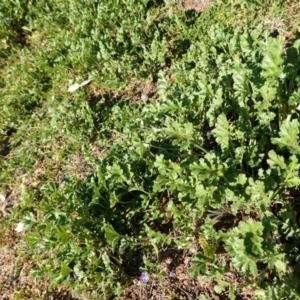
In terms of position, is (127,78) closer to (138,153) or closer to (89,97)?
(89,97)

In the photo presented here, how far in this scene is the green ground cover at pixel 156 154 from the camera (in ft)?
9.93

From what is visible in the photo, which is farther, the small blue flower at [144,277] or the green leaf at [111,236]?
the small blue flower at [144,277]

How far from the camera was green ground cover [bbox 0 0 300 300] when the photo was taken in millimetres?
3025

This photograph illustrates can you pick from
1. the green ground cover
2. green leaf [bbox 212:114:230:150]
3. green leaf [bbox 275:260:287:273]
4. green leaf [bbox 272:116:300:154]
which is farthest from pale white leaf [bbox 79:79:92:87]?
green leaf [bbox 275:260:287:273]

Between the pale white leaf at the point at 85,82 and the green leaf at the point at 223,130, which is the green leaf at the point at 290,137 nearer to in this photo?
the green leaf at the point at 223,130

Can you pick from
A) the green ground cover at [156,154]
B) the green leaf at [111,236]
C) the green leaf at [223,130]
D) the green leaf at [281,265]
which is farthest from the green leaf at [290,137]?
the green leaf at [111,236]

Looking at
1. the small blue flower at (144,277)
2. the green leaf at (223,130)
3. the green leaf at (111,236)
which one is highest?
the green leaf at (223,130)

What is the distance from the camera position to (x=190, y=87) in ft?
12.7

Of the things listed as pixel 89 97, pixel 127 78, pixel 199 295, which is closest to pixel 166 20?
pixel 127 78

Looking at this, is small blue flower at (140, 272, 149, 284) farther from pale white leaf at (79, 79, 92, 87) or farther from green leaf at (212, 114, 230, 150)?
pale white leaf at (79, 79, 92, 87)

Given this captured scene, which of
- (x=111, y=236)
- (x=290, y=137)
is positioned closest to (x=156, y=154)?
(x=111, y=236)

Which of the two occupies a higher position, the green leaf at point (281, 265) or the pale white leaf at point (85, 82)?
the pale white leaf at point (85, 82)

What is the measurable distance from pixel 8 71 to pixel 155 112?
3.03 metres

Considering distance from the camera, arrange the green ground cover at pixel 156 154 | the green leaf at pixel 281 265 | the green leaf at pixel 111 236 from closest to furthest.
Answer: the green leaf at pixel 281 265, the green ground cover at pixel 156 154, the green leaf at pixel 111 236
